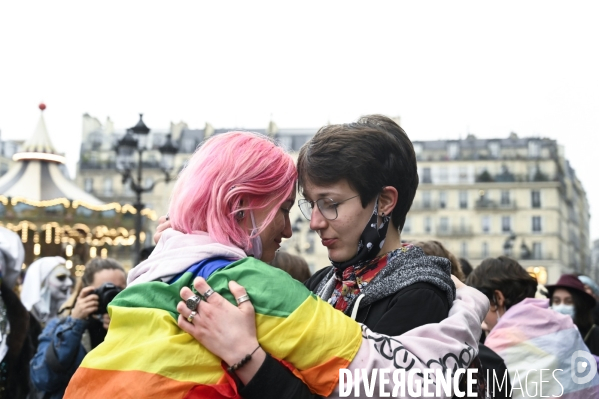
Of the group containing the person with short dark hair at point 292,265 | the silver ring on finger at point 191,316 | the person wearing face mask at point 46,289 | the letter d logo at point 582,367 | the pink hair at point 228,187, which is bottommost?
the person wearing face mask at point 46,289

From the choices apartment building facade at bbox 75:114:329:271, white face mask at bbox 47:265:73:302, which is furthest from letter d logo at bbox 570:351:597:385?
apartment building facade at bbox 75:114:329:271

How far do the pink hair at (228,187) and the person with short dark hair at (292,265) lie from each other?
2.85m

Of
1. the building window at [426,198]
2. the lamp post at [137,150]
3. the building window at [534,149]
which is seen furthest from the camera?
the building window at [534,149]

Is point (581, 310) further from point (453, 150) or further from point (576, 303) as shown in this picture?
point (453, 150)

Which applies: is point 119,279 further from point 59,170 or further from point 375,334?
point 59,170

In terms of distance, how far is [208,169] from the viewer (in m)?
2.24

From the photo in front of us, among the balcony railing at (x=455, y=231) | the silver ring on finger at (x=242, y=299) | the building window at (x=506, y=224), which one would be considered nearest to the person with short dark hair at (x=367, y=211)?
the silver ring on finger at (x=242, y=299)

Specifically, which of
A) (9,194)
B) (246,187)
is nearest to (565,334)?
(246,187)

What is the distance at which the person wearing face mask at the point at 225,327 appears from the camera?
1918 mm

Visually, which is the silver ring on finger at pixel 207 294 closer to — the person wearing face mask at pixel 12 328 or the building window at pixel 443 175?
the person wearing face mask at pixel 12 328

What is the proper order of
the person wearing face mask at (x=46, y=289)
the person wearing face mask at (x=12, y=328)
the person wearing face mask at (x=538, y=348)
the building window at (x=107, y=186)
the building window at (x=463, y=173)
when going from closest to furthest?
1. the person wearing face mask at (x=538, y=348)
2. the person wearing face mask at (x=12, y=328)
3. the person wearing face mask at (x=46, y=289)
4. the building window at (x=107, y=186)
5. the building window at (x=463, y=173)

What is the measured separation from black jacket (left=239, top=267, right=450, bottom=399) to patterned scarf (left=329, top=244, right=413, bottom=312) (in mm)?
106

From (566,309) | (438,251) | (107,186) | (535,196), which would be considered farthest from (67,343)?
(535,196)

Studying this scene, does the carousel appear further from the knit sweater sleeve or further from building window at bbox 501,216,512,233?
building window at bbox 501,216,512,233
